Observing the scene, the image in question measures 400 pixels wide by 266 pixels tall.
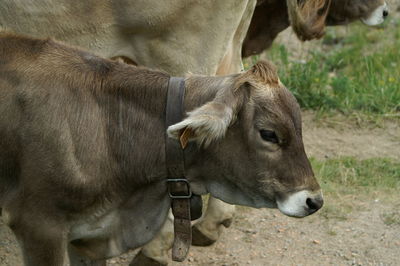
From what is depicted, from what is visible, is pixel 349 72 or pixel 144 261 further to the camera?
pixel 349 72

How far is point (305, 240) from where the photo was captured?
20.9 feet

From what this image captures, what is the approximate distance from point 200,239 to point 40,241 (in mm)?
1728

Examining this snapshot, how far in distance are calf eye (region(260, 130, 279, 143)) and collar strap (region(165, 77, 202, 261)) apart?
16.1 inches

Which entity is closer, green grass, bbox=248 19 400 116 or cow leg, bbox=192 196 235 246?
cow leg, bbox=192 196 235 246

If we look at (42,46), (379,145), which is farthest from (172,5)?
(379,145)

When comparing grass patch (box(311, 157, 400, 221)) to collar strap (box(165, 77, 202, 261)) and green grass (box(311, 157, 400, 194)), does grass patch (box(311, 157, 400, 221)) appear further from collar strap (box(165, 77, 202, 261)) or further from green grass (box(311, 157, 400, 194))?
collar strap (box(165, 77, 202, 261))

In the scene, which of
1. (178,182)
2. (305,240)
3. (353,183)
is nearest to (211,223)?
(305,240)

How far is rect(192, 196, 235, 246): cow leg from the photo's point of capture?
240 inches

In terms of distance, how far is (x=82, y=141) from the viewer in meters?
4.59

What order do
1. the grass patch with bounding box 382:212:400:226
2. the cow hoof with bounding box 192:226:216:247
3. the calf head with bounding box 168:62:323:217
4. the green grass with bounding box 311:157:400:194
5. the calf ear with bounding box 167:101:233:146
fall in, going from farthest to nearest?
1. the green grass with bounding box 311:157:400:194
2. the grass patch with bounding box 382:212:400:226
3. the cow hoof with bounding box 192:226:216:247
4. the calf head with bounding box 168:62:323:217
5. the calf ear with bounding box 167:101:233:146

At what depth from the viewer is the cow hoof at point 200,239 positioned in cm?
610

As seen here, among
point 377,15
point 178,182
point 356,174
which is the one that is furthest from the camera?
point 356,174

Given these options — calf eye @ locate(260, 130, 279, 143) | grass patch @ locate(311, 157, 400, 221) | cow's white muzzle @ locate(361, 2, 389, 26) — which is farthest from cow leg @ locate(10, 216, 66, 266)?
cow's white muzzle @ locate(361, 2, 389, 26)

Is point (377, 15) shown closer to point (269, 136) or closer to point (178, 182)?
point (269, 136)
